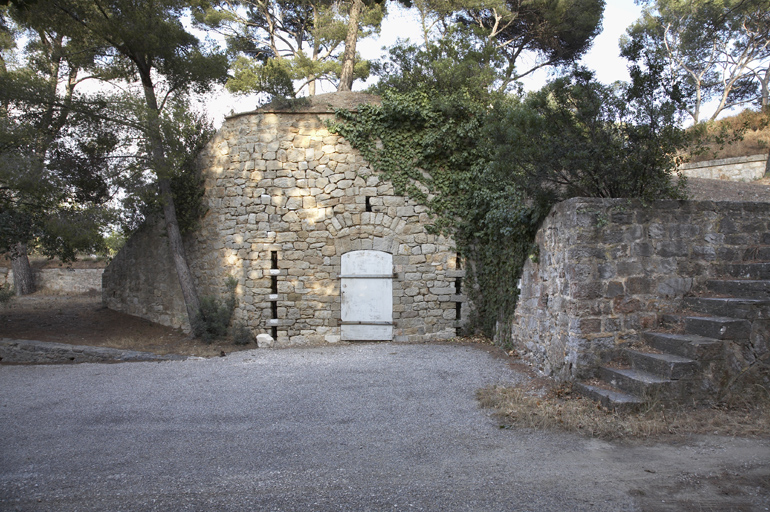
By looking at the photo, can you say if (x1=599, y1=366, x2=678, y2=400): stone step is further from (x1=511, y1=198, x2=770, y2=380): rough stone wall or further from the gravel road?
the gravel road

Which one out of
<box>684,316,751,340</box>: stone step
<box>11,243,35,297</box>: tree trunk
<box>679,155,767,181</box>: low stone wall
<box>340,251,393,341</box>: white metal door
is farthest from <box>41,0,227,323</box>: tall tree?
<box>679,155,767,181</box>: low stone wall

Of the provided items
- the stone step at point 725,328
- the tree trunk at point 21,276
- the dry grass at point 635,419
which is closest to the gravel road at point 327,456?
the dry grass at point 635,419

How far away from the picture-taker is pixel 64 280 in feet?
59.2

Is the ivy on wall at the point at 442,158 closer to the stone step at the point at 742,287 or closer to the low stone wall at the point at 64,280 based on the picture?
the stone step at the point at 742,287

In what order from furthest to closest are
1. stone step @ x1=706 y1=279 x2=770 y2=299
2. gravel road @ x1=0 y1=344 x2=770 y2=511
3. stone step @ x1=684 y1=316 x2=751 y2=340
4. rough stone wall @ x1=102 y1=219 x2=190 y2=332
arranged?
rough stone wall @ x1=102 y1=219 x2=190 y2=332, stone step @ x1=706 y1=279 x2=770 y2=299, stone step @ x1=684 y1=316 x2=751 y2=340, gravel road @ x1=0 y1=344 x2=770 y2=511

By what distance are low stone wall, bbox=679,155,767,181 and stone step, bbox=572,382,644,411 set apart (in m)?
11.7

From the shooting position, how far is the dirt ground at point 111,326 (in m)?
8.75

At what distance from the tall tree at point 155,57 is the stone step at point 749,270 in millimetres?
8580

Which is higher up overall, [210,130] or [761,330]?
[210,130]

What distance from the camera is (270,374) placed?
6.54m

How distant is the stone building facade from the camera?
875 centimetres

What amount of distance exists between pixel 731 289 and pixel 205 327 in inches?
324

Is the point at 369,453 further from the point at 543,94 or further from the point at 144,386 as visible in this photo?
the point at 543,94

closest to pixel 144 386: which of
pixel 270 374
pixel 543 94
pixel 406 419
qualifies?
pixel 270 374
